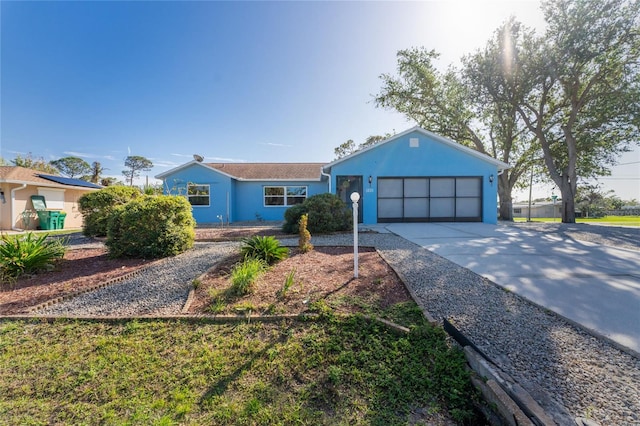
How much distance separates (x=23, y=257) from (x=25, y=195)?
12.5m

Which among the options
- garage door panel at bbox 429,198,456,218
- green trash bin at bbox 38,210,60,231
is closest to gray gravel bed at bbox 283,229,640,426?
garage door panel at bbox 429,198,456,218

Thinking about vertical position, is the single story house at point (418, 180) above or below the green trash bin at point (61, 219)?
above

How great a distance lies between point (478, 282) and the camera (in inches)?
158

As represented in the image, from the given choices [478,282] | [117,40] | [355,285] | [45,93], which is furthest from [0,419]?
[45,93]

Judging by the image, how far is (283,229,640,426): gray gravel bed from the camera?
171 centimetres

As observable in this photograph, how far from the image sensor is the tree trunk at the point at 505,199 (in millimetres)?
17438

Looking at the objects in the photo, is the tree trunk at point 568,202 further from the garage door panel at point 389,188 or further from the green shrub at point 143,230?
the green shrub at point 143,230

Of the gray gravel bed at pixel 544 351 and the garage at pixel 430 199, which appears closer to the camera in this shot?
the gray gravel bed at pixel 544 351

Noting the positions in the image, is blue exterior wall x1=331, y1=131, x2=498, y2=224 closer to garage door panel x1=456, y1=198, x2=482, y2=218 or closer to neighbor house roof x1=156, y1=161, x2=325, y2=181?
garage door panel x1=456, y1=198, x2=482, y2=218

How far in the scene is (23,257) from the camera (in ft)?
14.6

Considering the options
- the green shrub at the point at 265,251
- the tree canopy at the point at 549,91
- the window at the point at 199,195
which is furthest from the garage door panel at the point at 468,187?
the window at the point at 199,195

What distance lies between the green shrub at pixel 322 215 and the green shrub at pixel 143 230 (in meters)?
4.39

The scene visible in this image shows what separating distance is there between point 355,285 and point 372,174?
9359 mm

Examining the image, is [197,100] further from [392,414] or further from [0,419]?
[392,414]
